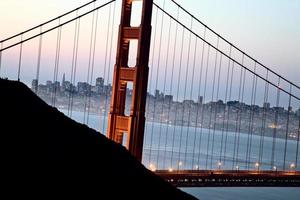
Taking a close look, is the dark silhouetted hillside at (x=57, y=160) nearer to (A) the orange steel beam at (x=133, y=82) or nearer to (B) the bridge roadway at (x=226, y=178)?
(A) the orange steel beam at (x=133, y=82)

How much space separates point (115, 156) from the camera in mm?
16125

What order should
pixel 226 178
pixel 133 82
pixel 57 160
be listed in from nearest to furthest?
pixel 57 160 → pixel 133 82 → pixel 226 178

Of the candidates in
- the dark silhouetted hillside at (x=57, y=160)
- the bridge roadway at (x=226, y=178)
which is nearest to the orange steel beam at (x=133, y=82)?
the bridge roadway at (x=226, y=178)

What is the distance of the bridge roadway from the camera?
3061cm

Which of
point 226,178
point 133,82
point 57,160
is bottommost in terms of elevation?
point 226,178

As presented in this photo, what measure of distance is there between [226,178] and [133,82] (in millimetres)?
11587

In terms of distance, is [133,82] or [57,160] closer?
[57,160]

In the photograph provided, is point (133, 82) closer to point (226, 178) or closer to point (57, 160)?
point (57, 160)

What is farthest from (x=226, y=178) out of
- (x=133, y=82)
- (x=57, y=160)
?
(x=57, y=160)

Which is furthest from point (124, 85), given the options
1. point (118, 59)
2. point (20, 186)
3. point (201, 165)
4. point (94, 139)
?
point (201, 165)

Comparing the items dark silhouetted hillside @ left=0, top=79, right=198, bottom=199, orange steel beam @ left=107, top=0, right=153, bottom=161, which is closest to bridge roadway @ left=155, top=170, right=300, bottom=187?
orange steel beam @ left=107, top=0, right=153, bottom=161

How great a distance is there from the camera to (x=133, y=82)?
80.5ft

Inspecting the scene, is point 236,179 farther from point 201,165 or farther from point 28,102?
point 201,165

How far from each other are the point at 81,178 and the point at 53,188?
126 centimetres
